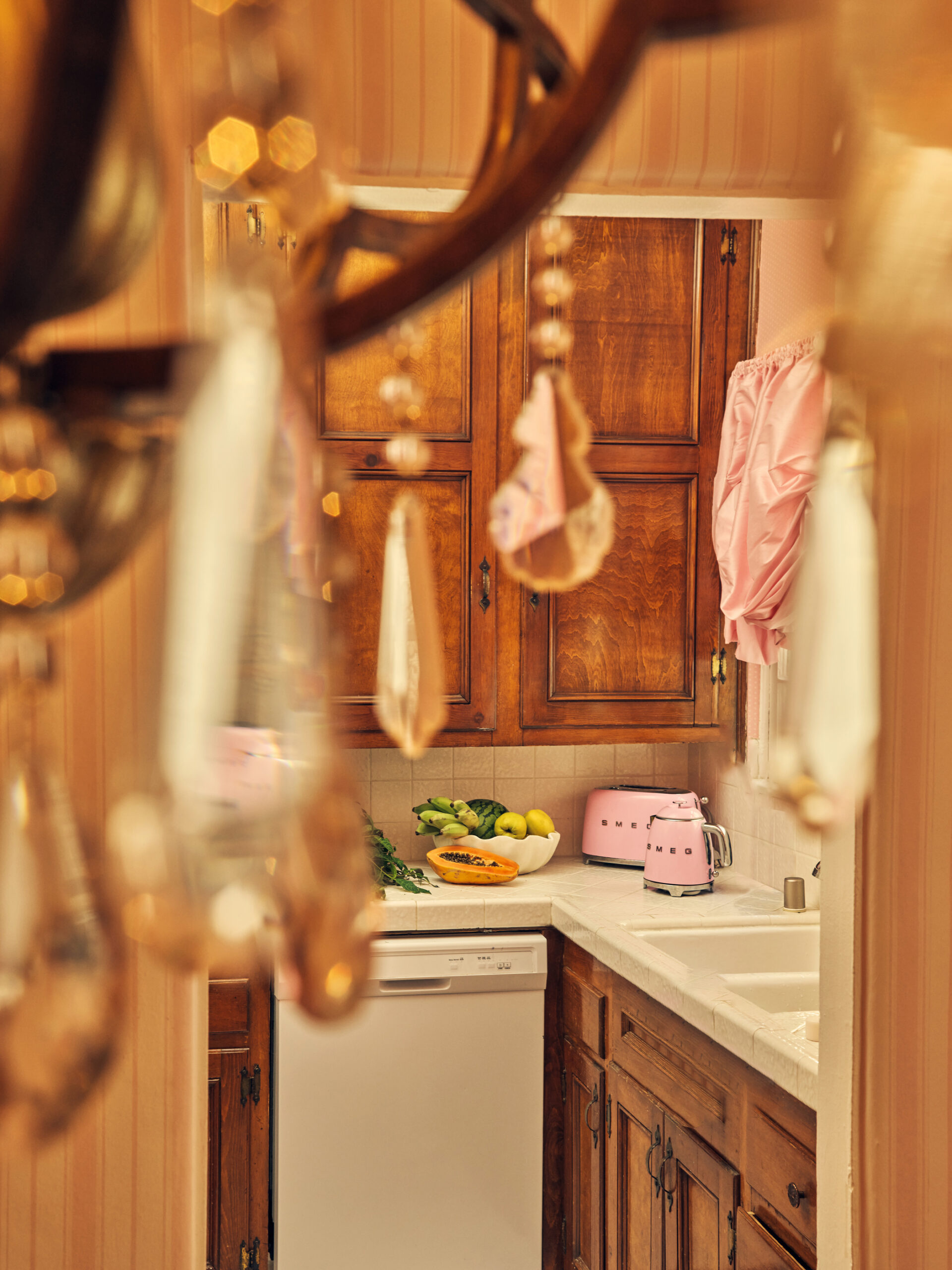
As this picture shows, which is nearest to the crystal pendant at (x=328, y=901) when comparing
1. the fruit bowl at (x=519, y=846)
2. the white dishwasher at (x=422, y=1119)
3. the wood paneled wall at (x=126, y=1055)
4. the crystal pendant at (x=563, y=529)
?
the crystal pendant at (x=563, y=529)

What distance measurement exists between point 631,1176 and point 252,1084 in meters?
0.90

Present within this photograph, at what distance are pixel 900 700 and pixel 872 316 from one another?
851 millimetres

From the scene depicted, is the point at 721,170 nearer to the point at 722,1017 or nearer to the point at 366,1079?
the point at 722,1017

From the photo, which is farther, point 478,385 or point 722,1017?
point 478,385

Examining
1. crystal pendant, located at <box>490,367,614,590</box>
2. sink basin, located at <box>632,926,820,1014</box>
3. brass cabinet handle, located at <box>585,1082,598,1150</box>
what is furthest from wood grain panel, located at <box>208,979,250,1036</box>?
crystal pendant, located at <box>490,367,614,590</box>

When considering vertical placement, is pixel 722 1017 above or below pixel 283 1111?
above

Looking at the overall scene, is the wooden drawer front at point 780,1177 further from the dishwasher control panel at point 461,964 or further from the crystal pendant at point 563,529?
the crystal pendant at point 563,529

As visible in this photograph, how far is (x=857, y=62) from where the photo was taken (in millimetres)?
260

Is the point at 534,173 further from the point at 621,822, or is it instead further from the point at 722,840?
the point at 621,822

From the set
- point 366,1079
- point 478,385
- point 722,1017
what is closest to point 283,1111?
point 366,1079

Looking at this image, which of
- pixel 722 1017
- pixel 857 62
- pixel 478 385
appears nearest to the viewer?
pixel 857 62

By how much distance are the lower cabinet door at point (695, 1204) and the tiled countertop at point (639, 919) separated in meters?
0.24

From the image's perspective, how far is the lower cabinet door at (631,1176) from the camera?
2.08 m

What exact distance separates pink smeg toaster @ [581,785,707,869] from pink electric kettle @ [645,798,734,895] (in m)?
0.17
